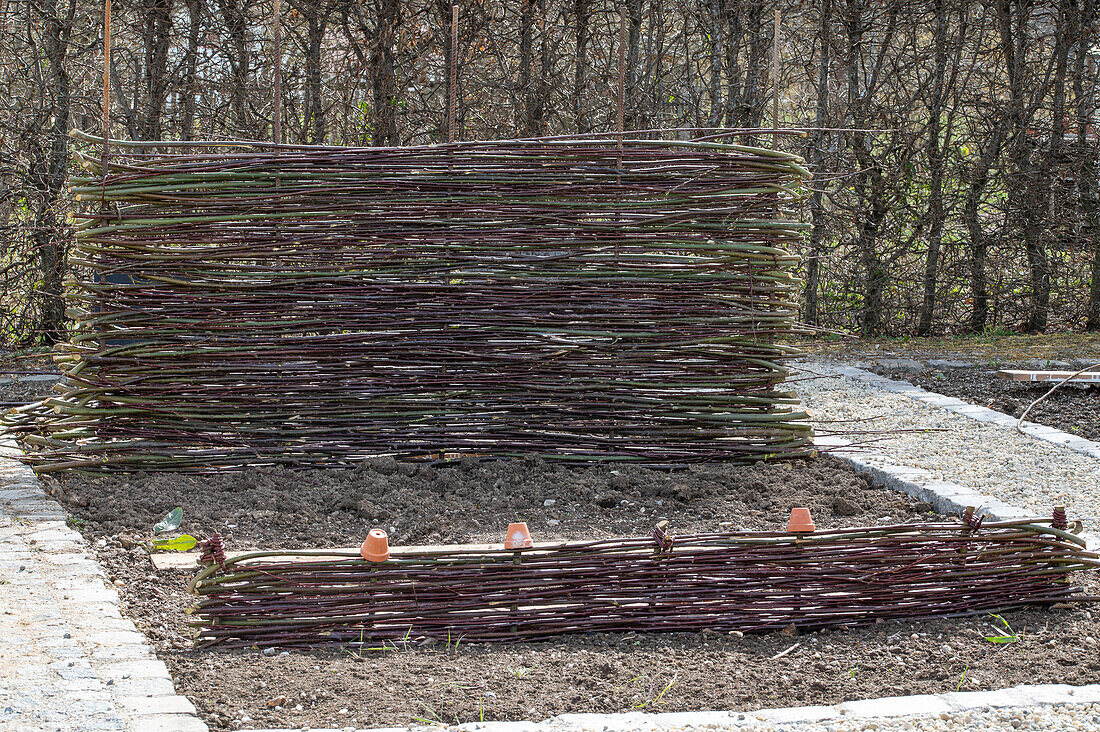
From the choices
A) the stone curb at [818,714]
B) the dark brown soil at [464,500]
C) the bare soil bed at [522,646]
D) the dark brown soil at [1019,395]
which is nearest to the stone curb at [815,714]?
the stone curb at [818,714]

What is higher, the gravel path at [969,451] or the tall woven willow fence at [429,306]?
the tall woven willow fence at [429,306]

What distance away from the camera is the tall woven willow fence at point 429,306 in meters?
4.24

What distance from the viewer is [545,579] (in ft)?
8.97

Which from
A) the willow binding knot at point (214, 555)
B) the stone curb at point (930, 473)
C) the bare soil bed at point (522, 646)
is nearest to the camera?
the bare soil bed at point (522, 646)

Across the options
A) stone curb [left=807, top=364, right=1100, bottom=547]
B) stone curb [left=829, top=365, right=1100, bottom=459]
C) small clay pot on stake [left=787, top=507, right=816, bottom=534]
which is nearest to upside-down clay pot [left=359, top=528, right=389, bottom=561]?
small clay pot on stake [left=787, top=507, right=816, bottom=534]

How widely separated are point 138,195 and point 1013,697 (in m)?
3.77

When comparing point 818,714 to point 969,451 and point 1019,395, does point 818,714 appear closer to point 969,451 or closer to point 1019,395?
point 969,451

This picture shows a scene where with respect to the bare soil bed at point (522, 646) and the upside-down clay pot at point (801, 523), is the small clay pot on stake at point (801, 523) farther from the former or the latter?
the bare soil bed at point (522, 646)

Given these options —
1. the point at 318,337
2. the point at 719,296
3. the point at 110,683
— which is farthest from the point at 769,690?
the point at 318,337

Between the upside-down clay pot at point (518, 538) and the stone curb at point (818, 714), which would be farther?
the upside-down clay pot at point (518, 538)

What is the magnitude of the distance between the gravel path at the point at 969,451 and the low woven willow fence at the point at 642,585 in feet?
3.38

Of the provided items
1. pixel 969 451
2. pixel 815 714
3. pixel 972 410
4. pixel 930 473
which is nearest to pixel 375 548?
pixel 815 714

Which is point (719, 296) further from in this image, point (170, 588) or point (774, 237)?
point (170, 588)

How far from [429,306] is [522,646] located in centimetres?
201
